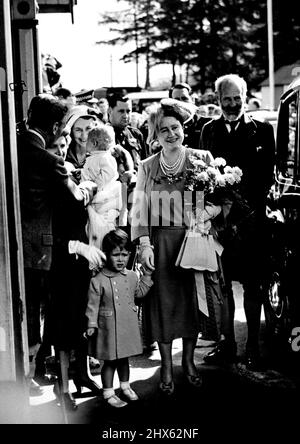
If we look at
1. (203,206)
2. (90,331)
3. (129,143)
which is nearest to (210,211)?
(203,206)

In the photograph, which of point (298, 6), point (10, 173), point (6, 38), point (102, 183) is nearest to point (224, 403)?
point (102, 183)

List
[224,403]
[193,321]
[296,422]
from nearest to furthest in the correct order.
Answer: [296,422] → [224,403] → [193,321]

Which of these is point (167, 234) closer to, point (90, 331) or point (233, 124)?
point (90, 331)

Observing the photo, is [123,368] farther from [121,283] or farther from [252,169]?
[252,169]

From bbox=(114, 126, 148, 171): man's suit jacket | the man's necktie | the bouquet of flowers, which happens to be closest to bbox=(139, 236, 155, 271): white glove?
the bouquet of flowers

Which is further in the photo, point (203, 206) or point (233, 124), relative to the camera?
point (233, 124)

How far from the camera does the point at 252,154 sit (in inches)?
255

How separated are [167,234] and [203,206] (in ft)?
1.07

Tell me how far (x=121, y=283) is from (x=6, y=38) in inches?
71.1

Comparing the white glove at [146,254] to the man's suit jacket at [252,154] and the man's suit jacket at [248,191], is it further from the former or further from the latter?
the man's suit jacket at [252,154]

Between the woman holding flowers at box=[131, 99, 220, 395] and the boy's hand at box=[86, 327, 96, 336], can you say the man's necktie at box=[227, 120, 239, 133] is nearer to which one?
the woman holding flowers at box=[131, 99, 220, 395]

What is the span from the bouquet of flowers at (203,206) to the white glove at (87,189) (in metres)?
0.66

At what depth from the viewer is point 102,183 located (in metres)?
5.76
